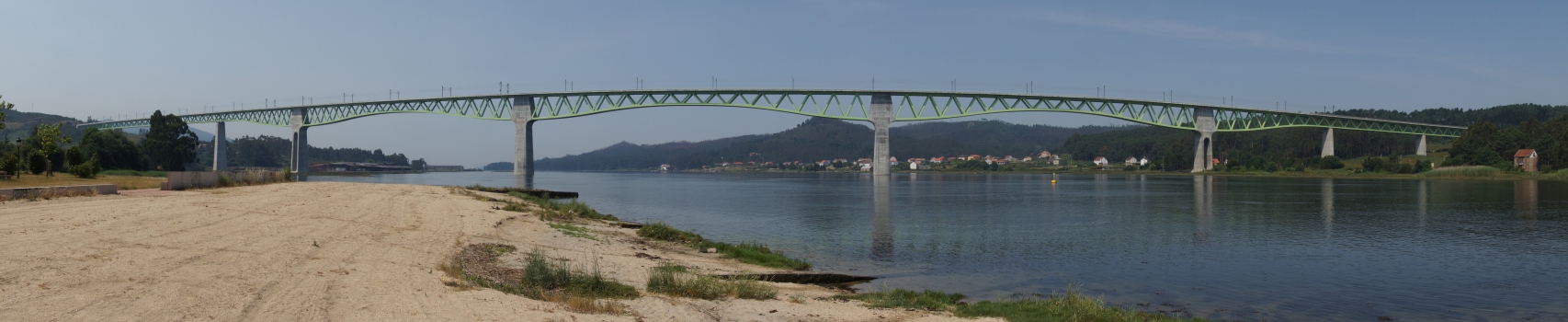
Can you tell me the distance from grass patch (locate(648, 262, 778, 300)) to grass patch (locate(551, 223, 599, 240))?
942 centimetres

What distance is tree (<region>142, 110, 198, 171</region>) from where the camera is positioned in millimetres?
95438

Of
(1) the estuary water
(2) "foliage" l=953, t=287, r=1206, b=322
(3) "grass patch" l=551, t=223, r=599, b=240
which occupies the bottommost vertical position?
(1) the estuary water

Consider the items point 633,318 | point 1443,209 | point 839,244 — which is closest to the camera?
point 633,318

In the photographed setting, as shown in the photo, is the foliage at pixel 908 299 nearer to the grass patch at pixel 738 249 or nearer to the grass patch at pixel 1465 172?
the grass patch at pixel 738 249

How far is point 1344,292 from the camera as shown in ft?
55.1

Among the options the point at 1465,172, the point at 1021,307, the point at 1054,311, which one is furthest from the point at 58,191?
the point at 1465,172

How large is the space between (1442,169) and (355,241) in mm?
142933

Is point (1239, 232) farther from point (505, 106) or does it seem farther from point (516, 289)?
point (505, 106)

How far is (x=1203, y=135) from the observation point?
439 feet

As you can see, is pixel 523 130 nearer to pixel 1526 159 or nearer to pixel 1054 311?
pixel 1054 311

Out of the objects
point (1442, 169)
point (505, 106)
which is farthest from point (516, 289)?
point (1442, 169)

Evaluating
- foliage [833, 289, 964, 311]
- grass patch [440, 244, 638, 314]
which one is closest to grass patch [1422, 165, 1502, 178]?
foliage [833, 289, 964, 311]

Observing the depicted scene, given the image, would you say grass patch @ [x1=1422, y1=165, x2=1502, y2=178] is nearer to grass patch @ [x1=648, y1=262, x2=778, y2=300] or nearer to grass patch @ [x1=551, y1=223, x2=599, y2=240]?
grass patch @ [x1=551, y1=223, x2=599, y2=240]

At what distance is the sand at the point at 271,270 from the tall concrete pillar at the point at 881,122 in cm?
9399
